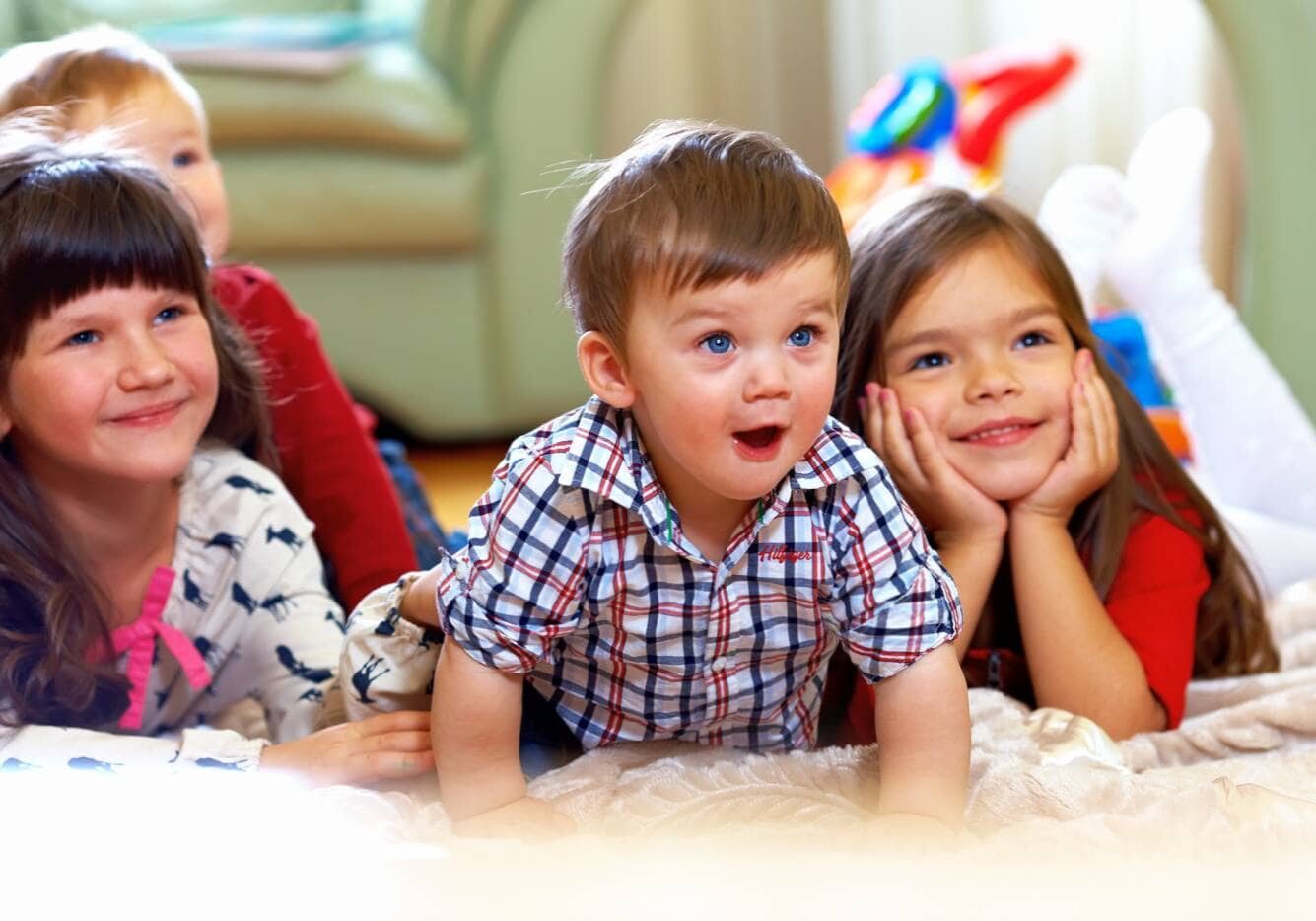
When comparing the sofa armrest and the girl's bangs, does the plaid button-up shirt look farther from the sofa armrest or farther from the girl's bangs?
the sofa armrest

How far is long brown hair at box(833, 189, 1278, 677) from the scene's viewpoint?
98cm

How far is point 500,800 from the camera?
78 centimetres

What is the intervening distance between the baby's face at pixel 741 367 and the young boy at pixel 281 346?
0.52 metres

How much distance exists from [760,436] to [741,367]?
0.14 feet

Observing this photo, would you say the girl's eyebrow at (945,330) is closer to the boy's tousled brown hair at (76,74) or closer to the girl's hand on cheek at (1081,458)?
the girl's hand on cheek at (1081,458)

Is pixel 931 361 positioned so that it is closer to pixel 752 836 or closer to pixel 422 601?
pixel 422 601

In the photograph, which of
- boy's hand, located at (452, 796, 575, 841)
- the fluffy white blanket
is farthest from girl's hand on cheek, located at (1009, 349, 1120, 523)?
boy's hand, located at (452, 796, 575, 841)

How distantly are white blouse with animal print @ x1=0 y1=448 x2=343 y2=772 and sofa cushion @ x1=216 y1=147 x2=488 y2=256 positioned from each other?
1032 mm

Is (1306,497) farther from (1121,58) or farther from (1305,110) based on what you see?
(1121,58)

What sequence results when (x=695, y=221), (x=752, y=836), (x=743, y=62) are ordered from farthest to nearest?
1. (x=743, y=62)
2. (x=695, y=221)
3. (x=752, y=836)

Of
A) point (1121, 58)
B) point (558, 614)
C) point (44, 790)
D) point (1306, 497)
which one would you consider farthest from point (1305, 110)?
point (44, 790)

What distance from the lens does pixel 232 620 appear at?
1.02m

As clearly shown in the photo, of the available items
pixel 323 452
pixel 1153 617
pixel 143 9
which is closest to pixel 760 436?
pixel 1153 617

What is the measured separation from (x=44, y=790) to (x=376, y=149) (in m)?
1.76
